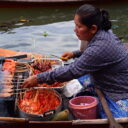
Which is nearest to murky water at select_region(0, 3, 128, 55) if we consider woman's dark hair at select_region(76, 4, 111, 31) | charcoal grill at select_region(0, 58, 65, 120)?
charcoal grill at select_region(0, 58, 65, 120)

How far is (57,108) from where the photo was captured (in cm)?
338

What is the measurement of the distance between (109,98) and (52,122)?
68 cm

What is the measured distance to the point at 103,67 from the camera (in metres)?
3.34

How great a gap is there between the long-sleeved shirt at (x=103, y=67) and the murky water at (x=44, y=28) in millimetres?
3761

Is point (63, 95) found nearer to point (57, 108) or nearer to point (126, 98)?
point (57, 108)

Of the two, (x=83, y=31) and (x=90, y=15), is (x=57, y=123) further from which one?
(x=90, y=15)

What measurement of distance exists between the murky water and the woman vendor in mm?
3767

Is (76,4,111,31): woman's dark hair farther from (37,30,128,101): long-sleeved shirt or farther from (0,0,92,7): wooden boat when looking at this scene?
(0,0,92,7): wooden boat

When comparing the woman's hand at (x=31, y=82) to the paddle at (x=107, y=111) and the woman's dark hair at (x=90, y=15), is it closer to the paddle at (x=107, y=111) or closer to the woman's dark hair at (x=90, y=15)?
the paddle at (x=107, y=111)

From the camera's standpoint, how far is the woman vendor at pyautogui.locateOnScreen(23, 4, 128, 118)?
10.7ft

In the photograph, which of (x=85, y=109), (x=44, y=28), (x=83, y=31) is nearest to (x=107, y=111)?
(x=85, y=109)

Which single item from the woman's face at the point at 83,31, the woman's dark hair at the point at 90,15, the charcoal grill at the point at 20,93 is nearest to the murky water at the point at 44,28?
the charcoal grill at the point at 20,93

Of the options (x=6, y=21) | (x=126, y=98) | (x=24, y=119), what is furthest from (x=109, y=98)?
(x=6, y=21)

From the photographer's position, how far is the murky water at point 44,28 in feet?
24.5
